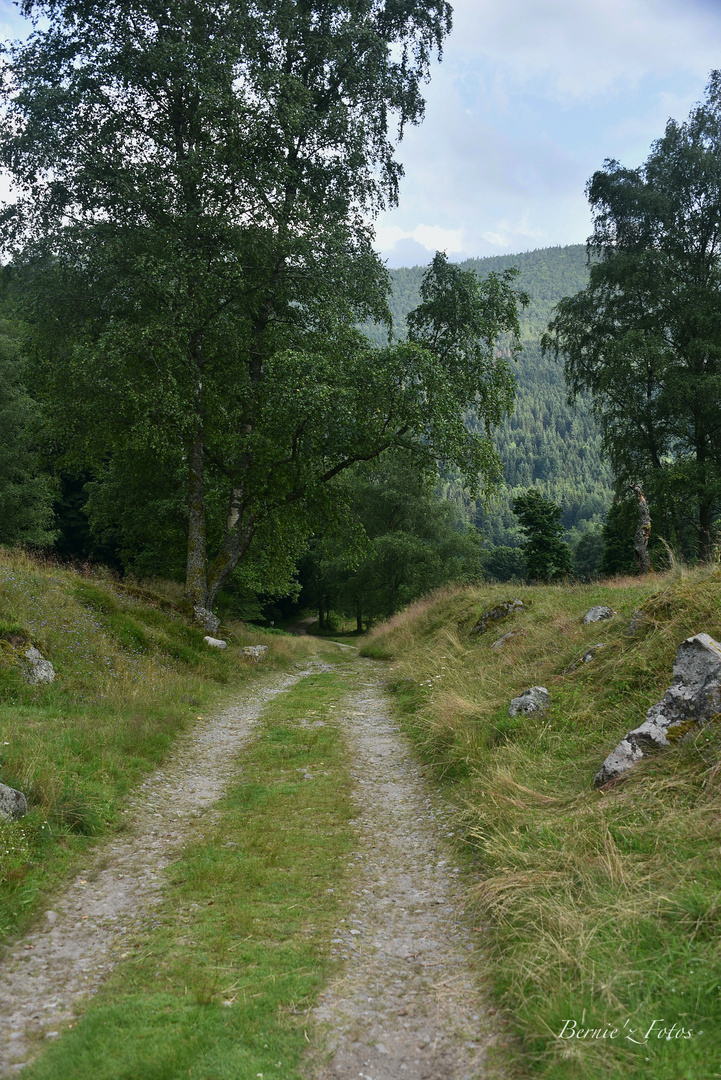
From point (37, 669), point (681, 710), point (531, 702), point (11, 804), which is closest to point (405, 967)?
point (681, 710)

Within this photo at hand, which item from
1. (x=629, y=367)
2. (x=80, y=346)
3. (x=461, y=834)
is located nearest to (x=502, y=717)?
(x=461, y=834)

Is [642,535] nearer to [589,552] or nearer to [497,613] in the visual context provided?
[497,613]

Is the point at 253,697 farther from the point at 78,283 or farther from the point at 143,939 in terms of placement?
the point at 78,283

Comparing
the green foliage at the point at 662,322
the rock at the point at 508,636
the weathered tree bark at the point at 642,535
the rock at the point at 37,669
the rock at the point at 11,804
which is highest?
the green foliage at the point at 662,322

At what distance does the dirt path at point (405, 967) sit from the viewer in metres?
3.24

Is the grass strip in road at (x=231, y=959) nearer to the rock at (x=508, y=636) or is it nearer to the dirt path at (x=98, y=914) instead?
the dirt path at (x=98, y=914)

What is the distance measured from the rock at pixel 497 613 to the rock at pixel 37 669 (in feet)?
32.5

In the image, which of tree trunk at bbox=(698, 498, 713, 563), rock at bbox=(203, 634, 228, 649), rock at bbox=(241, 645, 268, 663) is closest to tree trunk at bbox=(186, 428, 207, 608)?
rock at bbox=(203, 634, 228, 649)

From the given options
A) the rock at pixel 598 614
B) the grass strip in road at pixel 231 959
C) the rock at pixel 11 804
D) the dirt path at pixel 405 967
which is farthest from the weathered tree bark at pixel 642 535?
the rock at pixel 11 804

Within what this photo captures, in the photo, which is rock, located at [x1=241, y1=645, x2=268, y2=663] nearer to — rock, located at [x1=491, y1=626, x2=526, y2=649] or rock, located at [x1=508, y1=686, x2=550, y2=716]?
rock, located at [x1=491, y1=626, x2=526, y2=649]

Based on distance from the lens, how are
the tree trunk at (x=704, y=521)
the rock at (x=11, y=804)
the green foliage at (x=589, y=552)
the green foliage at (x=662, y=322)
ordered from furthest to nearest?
the green foliage at (x=589, y=552) → the green foliage at (x=662, y=322) → the tree trunk at (x=704, y=521) → the rock at (x=11, y=804)

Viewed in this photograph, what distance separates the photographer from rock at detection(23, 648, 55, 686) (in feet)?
30.0

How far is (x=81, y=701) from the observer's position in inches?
361

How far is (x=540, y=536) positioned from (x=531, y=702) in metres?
37.8
